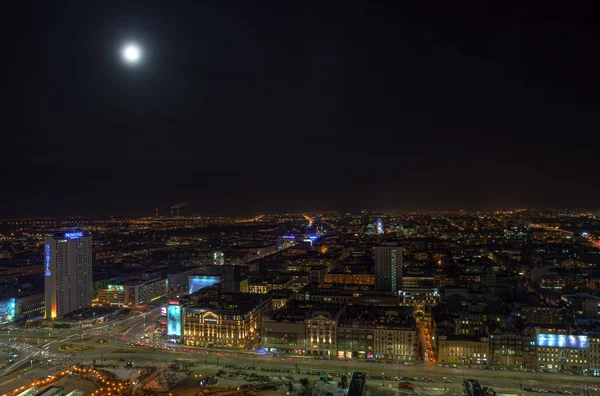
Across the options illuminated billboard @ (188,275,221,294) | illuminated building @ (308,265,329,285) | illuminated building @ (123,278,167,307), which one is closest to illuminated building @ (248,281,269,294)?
illuminated billboard @ (188,275,221,294)

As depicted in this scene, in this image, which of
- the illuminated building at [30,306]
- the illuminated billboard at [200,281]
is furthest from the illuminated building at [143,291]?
the illuminated building at [30,306]

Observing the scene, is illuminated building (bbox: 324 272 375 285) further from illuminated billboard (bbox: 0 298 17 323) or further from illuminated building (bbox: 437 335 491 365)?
illuminated billboard (bbox: 0 298 17 323)

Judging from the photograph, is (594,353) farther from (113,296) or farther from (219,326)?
(113,296)

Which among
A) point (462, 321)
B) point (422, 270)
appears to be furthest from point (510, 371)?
point (422, 270)

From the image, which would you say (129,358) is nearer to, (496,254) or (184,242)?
(496,254)

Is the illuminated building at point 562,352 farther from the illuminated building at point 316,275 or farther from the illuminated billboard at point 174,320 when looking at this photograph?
the illuminated building at point 316,275

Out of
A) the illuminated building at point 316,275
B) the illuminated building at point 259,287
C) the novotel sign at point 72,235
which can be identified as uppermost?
the novotel sign at point 72,235

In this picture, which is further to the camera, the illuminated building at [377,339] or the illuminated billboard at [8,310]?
the illuminated billboard at [8,310]
